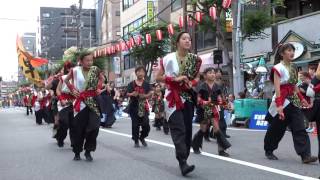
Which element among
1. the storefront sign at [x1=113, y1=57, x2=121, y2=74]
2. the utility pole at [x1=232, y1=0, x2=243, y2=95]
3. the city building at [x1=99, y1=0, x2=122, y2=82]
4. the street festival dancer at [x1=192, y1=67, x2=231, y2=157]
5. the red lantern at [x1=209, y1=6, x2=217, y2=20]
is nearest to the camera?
the street festival dancer at [x1=192, y1=67, x2=231, y2=157]

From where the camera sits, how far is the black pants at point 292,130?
8155 mm

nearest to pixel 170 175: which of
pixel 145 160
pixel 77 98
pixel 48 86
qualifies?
pixel 145 160

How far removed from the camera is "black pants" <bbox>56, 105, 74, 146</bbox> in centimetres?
909

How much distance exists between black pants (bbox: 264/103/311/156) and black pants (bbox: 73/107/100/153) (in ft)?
9.01

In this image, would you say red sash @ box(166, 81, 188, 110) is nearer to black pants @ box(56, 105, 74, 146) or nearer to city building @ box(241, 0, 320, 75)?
black pants @ box(56, 105, 74, 146)

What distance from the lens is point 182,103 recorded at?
7.24 meters

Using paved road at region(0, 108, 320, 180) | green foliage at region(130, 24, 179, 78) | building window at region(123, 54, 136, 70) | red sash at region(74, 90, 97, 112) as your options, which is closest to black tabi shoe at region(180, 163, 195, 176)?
paved road at region(0, 108, 320, 180)

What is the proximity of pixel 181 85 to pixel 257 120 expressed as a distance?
31.8 ft

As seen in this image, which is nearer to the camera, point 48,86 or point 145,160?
point 145,160

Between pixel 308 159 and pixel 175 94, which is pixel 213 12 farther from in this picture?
pixel 175 94

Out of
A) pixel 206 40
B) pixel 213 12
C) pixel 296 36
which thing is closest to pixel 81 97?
pixel 213 12

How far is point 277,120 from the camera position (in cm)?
853

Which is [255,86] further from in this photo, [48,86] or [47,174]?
[47,174]

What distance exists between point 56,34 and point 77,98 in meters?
111
